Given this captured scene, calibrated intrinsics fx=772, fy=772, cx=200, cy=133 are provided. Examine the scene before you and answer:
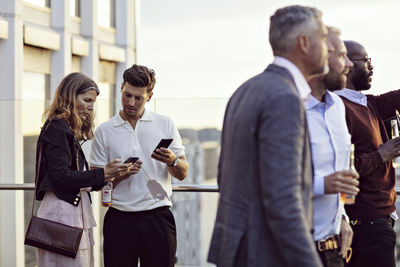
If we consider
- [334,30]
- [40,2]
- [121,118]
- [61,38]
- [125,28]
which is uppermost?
[125,28]

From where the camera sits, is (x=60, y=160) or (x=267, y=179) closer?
(x=267, y=179)

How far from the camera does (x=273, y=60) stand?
2.77 metres

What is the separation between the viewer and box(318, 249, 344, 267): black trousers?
10.3 feet

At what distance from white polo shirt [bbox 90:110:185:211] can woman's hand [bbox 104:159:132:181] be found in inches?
7.1

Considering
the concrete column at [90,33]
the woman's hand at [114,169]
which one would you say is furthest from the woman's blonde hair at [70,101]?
the concrete column at [90,33]

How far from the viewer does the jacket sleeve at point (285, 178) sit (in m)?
2.48

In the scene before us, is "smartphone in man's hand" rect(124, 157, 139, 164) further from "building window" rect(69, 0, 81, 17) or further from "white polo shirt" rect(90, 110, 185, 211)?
"building window" rect(69, 0, 81, 17)

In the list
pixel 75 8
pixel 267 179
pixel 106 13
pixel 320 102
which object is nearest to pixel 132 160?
pixel 320 102

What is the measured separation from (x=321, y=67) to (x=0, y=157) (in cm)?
437

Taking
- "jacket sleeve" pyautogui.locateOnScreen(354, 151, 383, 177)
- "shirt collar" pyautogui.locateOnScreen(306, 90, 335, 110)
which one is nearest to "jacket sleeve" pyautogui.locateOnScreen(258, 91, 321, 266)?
"shirt collar" pyautogui.locateOnScreen(306, 90, 335, 110)

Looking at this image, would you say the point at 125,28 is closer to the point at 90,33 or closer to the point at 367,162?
the point at 90,33

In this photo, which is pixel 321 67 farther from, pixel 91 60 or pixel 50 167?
pixel 91 60

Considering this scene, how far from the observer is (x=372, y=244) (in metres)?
4.01

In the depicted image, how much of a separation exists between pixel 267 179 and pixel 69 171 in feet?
6.62
